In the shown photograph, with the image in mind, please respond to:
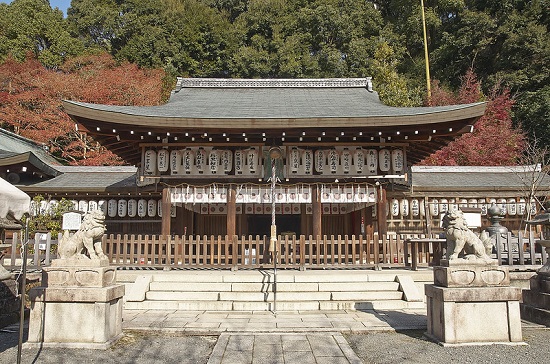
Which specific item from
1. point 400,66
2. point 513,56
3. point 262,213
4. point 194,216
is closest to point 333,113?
point 262,213

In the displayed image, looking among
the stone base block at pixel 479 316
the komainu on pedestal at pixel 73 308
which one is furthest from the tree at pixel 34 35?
the stone base block at pixel 479 316

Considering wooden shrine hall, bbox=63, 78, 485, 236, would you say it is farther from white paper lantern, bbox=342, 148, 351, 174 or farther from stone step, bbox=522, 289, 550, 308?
stone step, bbox=522, 289, 550, 308

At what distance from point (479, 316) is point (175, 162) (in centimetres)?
1016

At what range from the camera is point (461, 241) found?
688 cm

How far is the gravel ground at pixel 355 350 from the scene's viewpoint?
5.81 metres

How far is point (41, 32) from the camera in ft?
121

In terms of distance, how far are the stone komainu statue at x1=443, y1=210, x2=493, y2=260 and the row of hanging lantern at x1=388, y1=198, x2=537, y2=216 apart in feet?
32.6

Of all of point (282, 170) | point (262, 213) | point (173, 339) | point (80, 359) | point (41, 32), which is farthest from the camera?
point (41, 32)

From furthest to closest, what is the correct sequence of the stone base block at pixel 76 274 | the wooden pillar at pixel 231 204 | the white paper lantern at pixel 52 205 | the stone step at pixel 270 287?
the white paper lantern at pixel 52 205 < the wooden pillar at pixel 231 204 < the stone step at pixel 270 287 < the stone base block at pixel 76 274

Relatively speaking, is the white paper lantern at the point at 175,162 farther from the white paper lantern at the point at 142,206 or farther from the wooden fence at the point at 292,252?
the white paper lantern at the point at 142,206

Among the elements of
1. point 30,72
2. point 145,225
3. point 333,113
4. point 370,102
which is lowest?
point 145,225

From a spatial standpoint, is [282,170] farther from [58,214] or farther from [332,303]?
[58,214]

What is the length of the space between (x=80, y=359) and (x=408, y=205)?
46.5 feet

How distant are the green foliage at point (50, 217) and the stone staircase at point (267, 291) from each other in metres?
6.13
